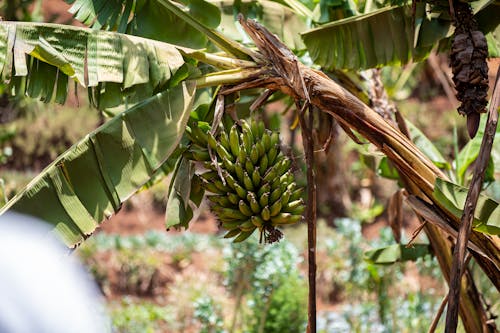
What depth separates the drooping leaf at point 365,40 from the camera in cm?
268

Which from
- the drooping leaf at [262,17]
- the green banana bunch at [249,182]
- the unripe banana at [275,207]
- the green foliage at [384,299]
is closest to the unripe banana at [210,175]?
the green banana bunch at [249,182]

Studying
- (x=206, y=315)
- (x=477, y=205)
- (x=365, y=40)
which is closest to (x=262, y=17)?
(x=365, y=40)

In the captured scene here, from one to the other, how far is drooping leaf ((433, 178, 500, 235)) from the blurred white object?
5.28ft

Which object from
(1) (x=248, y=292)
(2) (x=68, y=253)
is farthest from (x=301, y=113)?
(1) (x=248, y=292)

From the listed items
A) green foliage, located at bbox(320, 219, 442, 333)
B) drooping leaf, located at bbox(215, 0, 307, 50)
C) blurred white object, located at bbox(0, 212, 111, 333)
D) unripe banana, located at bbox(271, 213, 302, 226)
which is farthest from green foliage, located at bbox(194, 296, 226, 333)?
blurred white object, located at bbox(0, 212, 111, 333)

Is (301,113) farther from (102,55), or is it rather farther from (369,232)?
(369,232)

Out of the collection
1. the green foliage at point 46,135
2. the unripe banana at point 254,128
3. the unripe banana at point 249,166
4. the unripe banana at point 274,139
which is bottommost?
the unripe banana at point 249,166

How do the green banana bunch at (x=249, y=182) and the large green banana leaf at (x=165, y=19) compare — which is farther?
the large green banana leaf at (x=165, y=19)

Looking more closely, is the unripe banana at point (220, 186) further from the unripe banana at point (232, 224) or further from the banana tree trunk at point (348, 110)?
the banana tree trunk at point (348, 110)

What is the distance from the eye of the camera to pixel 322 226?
836 cm

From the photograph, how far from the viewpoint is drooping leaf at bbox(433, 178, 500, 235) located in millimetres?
2238

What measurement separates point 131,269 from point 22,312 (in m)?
7.05

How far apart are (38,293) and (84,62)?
56.0 inches

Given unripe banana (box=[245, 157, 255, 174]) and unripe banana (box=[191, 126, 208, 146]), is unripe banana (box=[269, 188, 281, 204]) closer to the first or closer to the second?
unripe banana (box=[245, 157, 255, 174])
